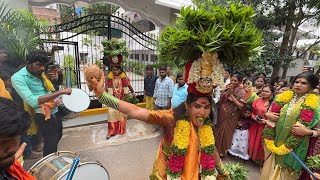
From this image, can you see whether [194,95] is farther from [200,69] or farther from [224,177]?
[224,177]

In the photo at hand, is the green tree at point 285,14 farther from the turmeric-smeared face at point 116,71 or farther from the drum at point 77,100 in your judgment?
the drum at point 77,100

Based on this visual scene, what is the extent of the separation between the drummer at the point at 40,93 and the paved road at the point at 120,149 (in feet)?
2.41

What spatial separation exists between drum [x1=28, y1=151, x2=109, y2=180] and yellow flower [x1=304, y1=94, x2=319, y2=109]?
8.52 feet

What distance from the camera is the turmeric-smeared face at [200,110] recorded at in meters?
2.06

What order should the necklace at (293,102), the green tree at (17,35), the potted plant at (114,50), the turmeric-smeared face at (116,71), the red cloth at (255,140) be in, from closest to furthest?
the necklace at (293,102) → the green tree at (17,35) → the red cloth at (255,140) → the potted plant at (114,50) → the turmeric-smeared face at (116,71)

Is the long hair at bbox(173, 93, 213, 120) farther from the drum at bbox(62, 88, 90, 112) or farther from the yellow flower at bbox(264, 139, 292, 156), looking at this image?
the drum at bbox(62, 88, 90, 112)

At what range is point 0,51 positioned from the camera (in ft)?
12.1

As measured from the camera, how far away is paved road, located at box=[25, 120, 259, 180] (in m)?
3.99

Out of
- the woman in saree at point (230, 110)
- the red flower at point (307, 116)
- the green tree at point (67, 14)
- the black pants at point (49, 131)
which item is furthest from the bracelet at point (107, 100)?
the green tree at point (67, 14)

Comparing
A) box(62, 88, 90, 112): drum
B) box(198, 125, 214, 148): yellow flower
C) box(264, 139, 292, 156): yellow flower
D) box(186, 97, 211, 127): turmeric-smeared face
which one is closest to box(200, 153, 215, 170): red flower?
box(198, 125, 214, 148): yellow flower

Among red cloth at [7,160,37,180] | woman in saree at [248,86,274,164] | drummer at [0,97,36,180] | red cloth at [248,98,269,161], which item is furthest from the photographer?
red cloth at [248,98,269,161]

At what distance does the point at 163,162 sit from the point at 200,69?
3.40 feet

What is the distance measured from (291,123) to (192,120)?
154cm

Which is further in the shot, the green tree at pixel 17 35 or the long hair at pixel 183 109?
the green tree at pixel 17 35
